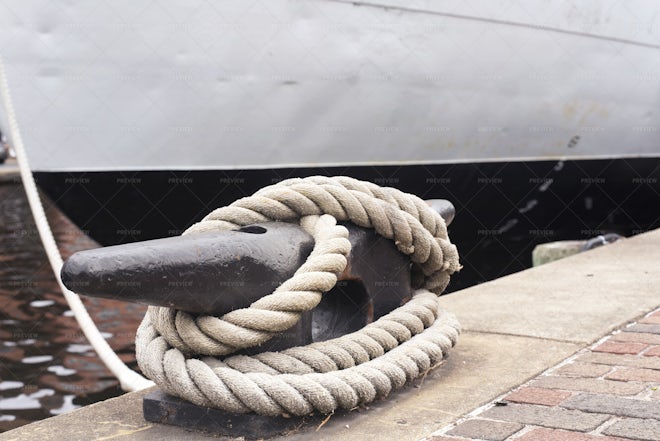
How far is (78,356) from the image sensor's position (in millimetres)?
3828

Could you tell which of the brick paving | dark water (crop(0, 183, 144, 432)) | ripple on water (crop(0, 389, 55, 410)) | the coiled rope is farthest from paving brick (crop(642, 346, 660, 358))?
ripple on water (crop(0, 389, 55, 410))

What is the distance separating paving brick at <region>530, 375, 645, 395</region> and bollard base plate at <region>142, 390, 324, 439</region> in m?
0.61

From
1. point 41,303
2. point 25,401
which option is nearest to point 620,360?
point 25,401

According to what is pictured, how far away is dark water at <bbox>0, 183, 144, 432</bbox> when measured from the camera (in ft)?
10.6

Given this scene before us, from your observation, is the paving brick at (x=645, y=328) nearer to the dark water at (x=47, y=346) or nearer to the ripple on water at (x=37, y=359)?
the dark water at (x=47, y=346)

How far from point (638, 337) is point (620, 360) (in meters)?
0.29

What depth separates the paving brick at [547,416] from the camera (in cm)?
174

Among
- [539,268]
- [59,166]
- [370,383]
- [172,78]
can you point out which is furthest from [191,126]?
[370,383]

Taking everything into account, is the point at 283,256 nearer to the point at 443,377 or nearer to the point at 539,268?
the point at 443,377

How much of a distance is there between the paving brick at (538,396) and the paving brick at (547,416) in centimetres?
4

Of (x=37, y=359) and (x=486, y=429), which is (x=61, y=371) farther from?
(x=486, y=429)

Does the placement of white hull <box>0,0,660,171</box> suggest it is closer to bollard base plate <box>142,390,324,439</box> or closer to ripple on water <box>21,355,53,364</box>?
ripple on water <box>21,355,53,364</box>

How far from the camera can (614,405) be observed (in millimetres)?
1854

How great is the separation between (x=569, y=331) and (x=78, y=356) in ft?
7.69
